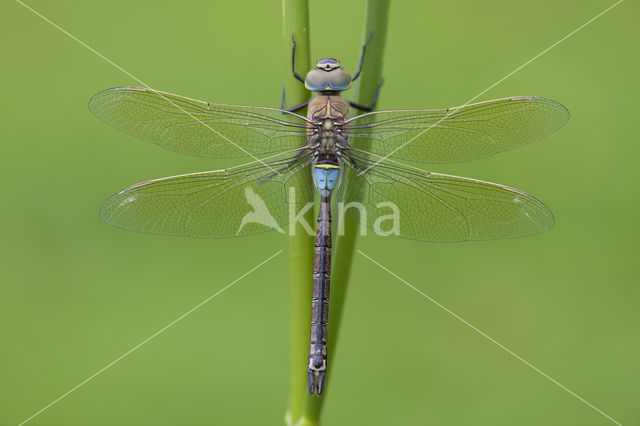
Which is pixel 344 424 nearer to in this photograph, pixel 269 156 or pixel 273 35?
pixel 269 156

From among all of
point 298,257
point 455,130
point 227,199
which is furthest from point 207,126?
point 455,130

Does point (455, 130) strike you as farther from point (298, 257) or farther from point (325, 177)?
point (298, 257)

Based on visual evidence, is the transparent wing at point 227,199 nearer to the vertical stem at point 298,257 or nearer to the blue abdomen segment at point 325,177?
the blue abdomen segment at point 325,177

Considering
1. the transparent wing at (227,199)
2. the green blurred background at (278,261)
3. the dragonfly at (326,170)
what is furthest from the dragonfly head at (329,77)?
the green blurred background at (278,261)

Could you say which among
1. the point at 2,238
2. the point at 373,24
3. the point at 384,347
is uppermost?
the point at 373,24

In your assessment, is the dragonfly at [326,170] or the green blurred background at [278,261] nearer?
the dragonfly at [326,170]

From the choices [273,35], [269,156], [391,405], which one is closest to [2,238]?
[273,35]
